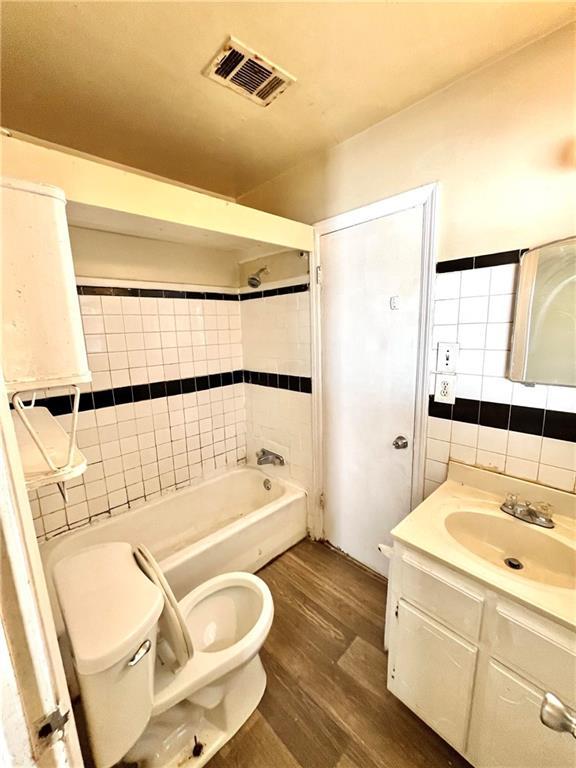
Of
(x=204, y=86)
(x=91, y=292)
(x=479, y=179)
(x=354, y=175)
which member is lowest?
(x=91, y=292)

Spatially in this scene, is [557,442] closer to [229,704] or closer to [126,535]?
[229,704]

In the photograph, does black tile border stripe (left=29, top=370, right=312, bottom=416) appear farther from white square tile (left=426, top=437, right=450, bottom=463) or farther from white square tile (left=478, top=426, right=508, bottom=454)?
white square tile (left=478, top=426, right=508, bottom=454)

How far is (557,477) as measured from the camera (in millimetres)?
1168

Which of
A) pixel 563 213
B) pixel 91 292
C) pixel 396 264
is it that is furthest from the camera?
pixel 91 292

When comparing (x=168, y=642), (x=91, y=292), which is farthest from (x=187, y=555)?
(x=91, y=292)

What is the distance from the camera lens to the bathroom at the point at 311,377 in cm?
82

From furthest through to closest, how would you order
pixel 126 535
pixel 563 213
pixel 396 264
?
pixel 126 535, pixel 396 264, pixel 563 213

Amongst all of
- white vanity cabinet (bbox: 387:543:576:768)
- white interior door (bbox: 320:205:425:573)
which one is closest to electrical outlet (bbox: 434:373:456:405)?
white interior door (bbox: 320:205:425:573)

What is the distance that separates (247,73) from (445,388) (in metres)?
1.48

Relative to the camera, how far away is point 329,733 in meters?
1.16

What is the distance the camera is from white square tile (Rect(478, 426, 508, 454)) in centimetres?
128

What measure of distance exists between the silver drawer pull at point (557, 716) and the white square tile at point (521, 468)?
77cm

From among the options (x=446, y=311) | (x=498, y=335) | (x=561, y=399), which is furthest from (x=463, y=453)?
(x=446, y=311)

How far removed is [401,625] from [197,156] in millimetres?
2374
